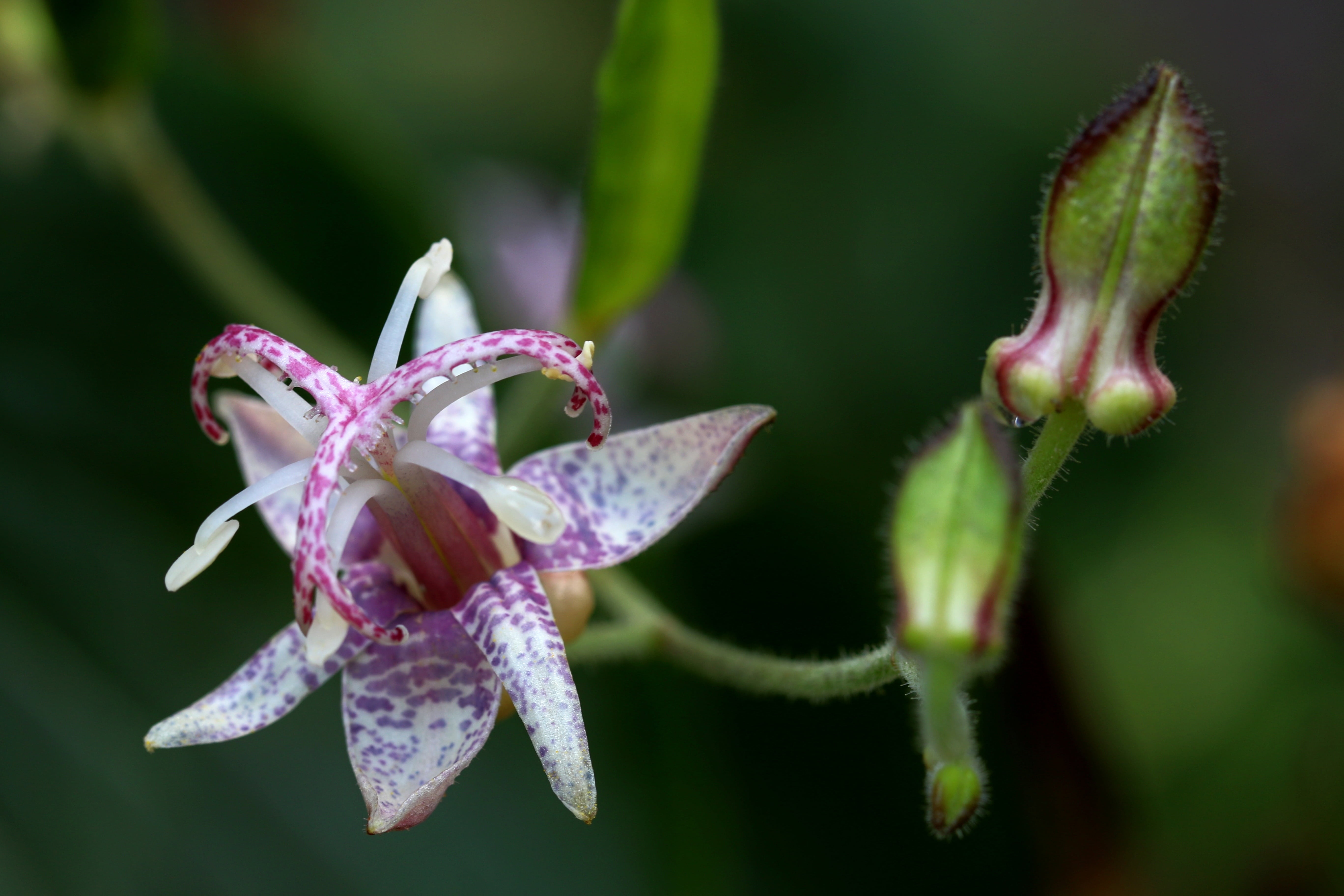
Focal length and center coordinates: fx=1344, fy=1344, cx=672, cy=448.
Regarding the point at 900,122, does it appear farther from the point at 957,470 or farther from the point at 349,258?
the point at 957,470

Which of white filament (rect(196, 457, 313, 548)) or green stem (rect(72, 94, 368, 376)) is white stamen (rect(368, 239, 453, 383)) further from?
green stem (rect(72, 94, 368, 376))

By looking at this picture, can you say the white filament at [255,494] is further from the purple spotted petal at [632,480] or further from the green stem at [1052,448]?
the green stem at [1052,448]

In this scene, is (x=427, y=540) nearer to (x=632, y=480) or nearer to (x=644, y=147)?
(x=632, y=480)

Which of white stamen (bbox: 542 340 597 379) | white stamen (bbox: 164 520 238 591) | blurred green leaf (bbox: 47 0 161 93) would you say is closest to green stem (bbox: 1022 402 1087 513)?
white stamen (bbox: 542 340 597 379)

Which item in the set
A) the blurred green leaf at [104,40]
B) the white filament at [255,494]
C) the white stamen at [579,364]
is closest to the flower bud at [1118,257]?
the white stamen at [579,364]

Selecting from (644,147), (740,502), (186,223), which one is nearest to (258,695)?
(644,147)

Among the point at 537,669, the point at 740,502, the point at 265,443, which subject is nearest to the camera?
the point at 537,669
